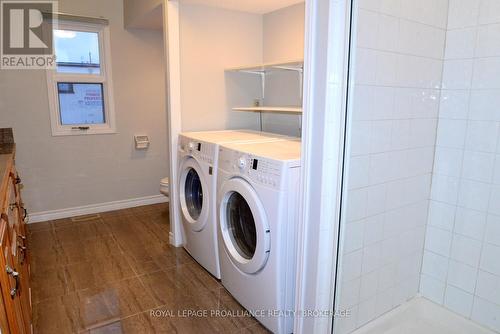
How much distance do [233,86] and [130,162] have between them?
1641 mm

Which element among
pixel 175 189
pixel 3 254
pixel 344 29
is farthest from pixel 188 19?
pixel 3 254

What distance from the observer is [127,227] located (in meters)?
3.43

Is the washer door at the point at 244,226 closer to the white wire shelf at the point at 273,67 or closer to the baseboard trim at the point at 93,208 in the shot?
the white wire shelf at the point at 273,67

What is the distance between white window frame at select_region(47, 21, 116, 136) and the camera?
135 inches

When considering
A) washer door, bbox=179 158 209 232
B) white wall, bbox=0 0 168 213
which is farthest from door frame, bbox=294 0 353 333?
white wall, bbox=0 0 168 213

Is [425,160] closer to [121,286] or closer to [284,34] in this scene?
[284,34]

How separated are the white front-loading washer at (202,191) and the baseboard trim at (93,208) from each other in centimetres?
140

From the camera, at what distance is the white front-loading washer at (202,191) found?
2.28 m

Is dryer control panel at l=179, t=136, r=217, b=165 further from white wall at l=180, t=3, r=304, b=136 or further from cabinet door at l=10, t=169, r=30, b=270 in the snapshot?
cabinet door at l=10, t=169, r=30, b=270

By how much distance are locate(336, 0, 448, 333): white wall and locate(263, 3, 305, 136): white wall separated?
1.15m

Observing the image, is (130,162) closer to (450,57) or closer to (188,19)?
(188,19)

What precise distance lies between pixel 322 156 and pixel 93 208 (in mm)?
3196

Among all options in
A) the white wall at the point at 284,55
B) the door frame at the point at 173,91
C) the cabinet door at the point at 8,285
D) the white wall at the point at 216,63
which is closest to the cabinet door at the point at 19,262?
the cabinet door at the point at 8,285

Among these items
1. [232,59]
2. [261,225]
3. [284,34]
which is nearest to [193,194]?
[261,225]
